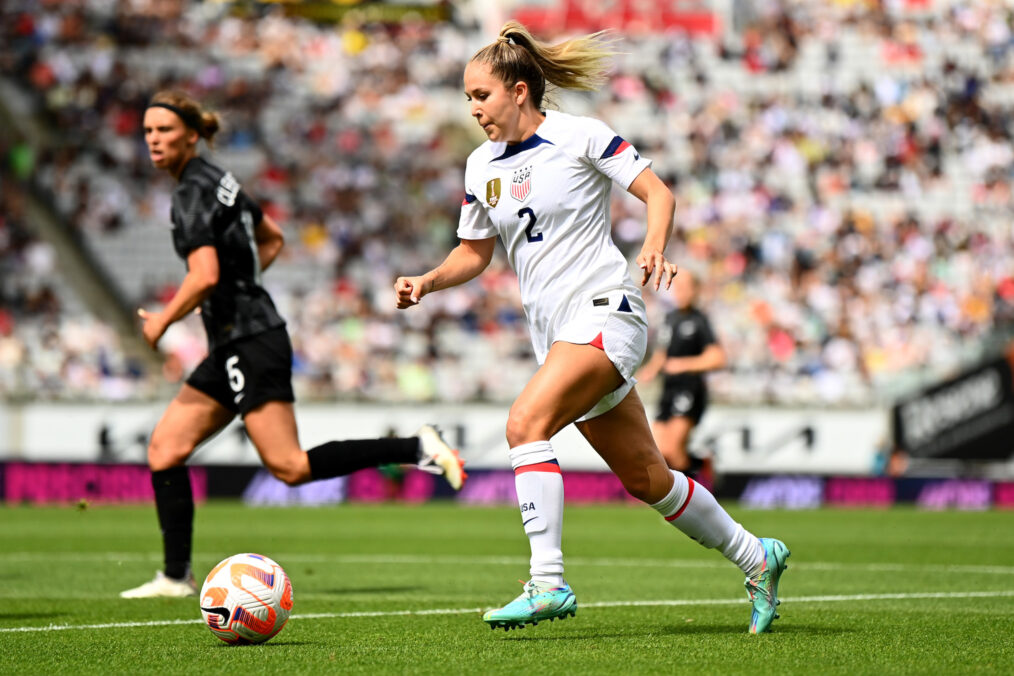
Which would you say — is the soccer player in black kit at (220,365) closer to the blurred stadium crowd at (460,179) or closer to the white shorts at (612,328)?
the white shorts at (612,328)

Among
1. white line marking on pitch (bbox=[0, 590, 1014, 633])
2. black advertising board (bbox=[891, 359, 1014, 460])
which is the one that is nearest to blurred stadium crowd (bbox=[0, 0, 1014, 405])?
black advertising board (bbox=[891, 359, 1014, 460])

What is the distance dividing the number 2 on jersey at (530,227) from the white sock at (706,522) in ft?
3.82

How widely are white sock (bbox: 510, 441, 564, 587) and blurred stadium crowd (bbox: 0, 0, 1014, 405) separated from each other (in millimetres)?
16100

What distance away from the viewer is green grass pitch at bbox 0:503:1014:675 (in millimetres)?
5668

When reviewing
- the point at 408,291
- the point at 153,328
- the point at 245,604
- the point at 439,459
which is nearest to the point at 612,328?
the point at 408,291

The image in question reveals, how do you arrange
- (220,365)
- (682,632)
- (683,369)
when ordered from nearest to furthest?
(682,632) < (220,365) < (683,369)

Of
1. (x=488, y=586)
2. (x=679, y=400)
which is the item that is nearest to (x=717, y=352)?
(x=679, y=400)

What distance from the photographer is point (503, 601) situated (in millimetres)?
8383

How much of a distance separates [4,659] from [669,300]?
19.9m

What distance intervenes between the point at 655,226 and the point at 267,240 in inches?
134

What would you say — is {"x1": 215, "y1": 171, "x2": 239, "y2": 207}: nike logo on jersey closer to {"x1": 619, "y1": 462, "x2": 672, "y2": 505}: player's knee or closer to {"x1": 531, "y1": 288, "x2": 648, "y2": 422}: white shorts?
{"x1": 531, "y1": 288, "x2": 648, "y2": 422}: white shorts

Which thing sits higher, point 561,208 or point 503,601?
point 561,208

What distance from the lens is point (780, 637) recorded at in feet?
20.8

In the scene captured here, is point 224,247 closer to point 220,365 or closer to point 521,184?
point 220,365
